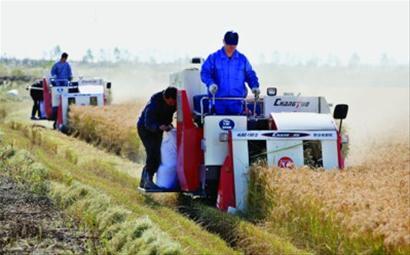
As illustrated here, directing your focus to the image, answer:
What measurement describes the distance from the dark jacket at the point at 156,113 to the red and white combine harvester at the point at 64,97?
12940 mm

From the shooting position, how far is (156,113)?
43.3ft

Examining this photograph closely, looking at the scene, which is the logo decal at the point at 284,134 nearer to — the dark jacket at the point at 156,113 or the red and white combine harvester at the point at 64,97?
the dark jacket at the point at 156,113

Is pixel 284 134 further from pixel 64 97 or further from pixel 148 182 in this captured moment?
pixel 64 97

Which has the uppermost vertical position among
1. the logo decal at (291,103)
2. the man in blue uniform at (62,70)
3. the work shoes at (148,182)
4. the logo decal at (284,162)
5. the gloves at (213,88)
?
the man in blue uniform at (62,70)

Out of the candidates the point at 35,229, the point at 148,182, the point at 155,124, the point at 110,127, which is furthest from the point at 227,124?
the point at 110,127

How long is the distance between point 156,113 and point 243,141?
6.44ft

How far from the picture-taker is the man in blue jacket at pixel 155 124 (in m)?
13.1

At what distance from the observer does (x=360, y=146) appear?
2227 cm

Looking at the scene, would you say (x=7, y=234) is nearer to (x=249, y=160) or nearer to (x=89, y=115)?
(x=249, y=160)

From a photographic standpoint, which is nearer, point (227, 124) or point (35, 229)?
point (35, 229)

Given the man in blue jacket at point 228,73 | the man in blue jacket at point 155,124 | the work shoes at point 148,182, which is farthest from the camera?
the work shoes at point 148,182

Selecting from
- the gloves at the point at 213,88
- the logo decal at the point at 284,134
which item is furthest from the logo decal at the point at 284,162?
the gloves at the point at 213,88

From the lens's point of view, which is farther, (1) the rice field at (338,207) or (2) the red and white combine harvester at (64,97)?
(2) the red and white combine harvester at (64,97)

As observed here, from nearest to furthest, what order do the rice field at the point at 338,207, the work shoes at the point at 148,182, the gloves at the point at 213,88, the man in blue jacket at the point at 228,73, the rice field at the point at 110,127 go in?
1. the rice field at the point at 338,207
2. the gloves at the point at 213,88
3. the man in blue jacket at the point at 228,73
4. the work shoes at the point at 148,182
5. the rice field at the point at 110,127
